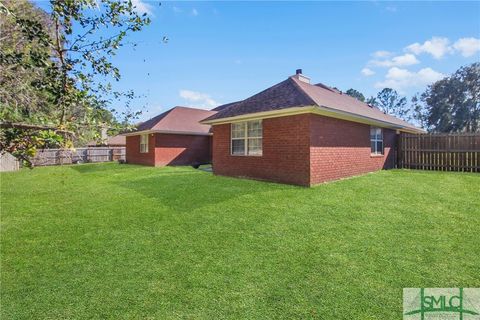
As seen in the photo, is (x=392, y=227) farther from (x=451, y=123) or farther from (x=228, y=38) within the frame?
(x=451, y=123)

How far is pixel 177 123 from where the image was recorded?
67.3 ft

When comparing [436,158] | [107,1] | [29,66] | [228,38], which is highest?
[228,38]

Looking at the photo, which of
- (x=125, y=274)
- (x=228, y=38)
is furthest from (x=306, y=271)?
(x=228, y=38)

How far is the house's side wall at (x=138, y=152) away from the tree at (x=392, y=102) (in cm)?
6052

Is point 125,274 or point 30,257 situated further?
point 30,257

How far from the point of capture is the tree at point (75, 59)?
7.91 ft

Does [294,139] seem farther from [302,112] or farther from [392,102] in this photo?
[392,102]

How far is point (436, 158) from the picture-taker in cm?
1400

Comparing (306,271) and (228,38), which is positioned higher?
(228,38)

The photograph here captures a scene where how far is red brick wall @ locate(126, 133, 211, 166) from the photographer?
19.2m

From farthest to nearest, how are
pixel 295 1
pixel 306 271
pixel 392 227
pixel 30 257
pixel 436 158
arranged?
pixel 436 158 < pixel 295 1 < pixel 392 227 < pixel 30 257 < pixel 306 271

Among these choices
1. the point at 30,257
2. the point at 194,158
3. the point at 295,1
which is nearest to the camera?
the point at 30,257

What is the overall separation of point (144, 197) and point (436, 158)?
1445 cm

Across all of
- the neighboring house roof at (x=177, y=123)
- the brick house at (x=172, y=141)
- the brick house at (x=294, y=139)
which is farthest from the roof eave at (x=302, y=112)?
the brick house at (x=172, y=141)
